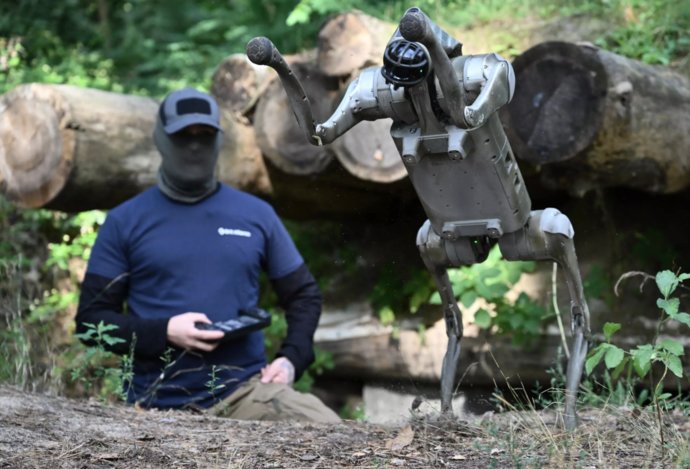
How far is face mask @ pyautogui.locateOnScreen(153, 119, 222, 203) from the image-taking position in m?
4.70

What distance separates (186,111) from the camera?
4.73 m

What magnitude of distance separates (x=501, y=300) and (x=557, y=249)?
274cm

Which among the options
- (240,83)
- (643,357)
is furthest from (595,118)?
(240,83)

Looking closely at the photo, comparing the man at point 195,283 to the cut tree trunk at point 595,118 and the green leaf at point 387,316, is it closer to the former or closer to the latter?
the cut tree trunk at point 595,118

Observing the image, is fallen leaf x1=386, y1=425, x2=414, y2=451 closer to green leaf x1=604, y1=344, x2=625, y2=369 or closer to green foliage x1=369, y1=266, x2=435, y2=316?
green leaf x1=604, y1=344, x2=625, y2=369

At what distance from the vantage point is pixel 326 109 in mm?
5594

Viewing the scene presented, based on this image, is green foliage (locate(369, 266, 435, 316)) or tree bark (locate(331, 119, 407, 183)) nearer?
tree bark (locate(331, 119, 407, 183))

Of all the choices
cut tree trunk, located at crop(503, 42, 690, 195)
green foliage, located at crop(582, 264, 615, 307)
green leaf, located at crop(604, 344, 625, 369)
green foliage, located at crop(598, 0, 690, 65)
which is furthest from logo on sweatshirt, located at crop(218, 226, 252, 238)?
green foliage, located at crop(598, 0, 690, 65)

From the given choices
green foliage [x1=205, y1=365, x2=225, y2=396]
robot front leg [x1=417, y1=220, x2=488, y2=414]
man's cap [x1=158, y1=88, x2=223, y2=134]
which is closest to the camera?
robot front leg [x1=417, y1=220, x2=488, y2=414]

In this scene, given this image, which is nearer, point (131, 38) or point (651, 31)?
point (651, 31)

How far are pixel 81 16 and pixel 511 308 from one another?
6329mm

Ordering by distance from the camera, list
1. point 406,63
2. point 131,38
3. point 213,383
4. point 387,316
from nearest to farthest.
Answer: point 406,63
point 213,383
point 387,316
point 131,38

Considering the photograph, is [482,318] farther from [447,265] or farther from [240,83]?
[447,265]

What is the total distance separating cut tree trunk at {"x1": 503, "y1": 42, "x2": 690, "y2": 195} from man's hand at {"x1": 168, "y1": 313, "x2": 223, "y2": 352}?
1721 millimetres
